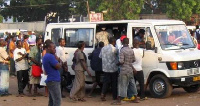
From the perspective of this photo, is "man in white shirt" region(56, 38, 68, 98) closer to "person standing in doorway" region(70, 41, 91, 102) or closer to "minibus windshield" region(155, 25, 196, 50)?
"person standing in doorway" region(70, 41, 91, 102)

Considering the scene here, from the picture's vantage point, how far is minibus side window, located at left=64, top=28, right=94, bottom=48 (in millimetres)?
13094

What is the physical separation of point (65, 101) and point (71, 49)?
189 centimetres

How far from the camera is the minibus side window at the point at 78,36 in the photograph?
43.0 ft

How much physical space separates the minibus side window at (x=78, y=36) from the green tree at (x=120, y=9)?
26.2 metres

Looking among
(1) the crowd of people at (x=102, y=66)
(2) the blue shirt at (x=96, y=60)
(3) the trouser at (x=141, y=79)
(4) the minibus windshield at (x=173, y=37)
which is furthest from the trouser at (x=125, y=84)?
(4) the minibus windshield at (x=173, y=37)

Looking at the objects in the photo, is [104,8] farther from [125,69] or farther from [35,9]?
[125,69]

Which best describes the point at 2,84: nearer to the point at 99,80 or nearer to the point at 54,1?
the point at 99,80

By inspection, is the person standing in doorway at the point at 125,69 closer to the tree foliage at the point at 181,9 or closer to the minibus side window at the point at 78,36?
the minibus side window at the point at 78,36

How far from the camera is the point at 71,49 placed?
13.4m

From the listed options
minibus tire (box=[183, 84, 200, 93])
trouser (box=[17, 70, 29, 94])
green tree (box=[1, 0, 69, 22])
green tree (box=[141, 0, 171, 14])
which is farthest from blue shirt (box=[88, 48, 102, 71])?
green tree (box=[1, 0, 69, 22])

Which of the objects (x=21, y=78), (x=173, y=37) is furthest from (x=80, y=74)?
(x=173, y=37)

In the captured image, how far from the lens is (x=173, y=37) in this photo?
12078mm

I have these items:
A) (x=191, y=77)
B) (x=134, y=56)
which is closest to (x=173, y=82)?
(x=191, y=77)

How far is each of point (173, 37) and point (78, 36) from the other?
9.87ft
